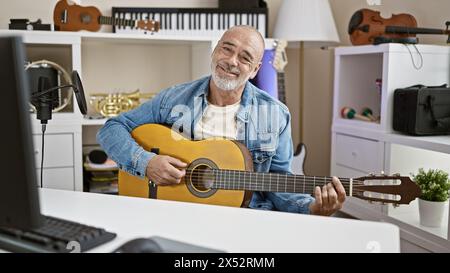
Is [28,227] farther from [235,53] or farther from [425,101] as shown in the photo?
[425,101]

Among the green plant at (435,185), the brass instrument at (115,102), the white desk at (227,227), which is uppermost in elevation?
the brass instrument at (115,102)

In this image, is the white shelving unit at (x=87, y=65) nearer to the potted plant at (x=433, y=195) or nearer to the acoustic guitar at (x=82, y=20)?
the acoustic guitar at (x=82, y=20)

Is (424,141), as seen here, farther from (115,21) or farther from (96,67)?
(96,67)

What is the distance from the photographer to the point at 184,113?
1.82 meters

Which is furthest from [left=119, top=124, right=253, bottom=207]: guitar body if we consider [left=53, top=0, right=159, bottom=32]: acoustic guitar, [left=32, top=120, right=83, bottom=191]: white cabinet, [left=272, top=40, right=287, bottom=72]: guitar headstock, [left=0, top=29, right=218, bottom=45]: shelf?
[left=272, top=40, right=287, bottom=72]: guitar headstock

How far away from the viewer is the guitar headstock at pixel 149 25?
2.63 meters

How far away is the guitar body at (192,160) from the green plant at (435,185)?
0.99 m

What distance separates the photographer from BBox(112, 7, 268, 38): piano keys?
2.71 metres

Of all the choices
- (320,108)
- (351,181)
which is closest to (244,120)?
(351,181)

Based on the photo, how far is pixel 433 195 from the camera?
85.7 inches

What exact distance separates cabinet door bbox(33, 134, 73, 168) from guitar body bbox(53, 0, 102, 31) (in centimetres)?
58

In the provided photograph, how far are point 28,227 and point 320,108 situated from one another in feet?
9.33

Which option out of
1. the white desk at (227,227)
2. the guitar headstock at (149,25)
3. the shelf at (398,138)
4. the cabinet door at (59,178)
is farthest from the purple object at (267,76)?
the white desk at (227,227)

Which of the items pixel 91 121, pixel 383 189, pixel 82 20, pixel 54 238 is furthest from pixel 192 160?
pixel 82 20
